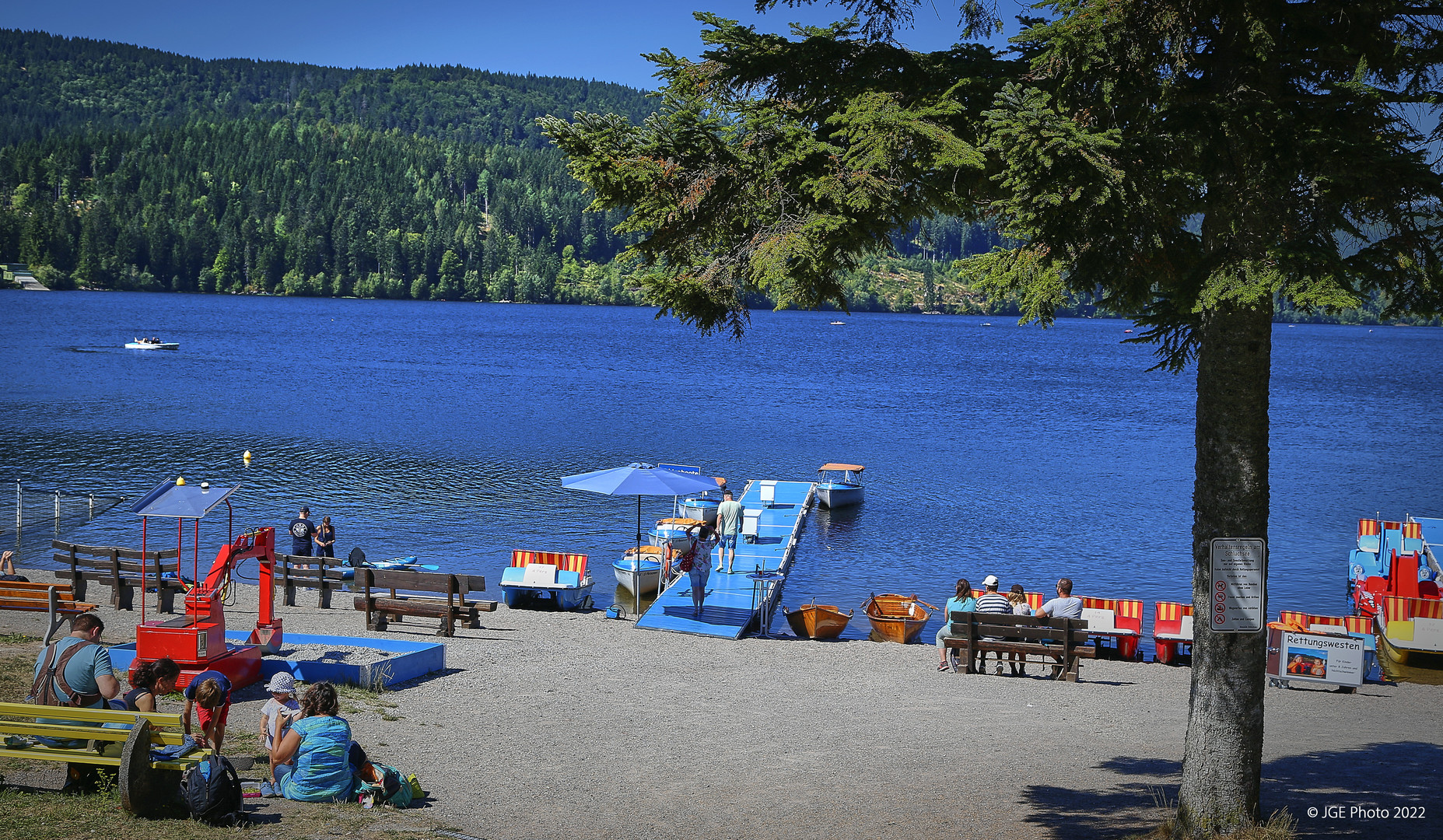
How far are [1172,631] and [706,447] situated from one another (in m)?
34.8

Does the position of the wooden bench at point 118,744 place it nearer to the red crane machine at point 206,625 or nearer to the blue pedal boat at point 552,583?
the red crane machine at point 206,625

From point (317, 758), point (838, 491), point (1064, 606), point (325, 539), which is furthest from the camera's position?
point (838, 491)

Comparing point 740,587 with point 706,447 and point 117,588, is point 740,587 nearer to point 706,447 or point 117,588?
point 117,588

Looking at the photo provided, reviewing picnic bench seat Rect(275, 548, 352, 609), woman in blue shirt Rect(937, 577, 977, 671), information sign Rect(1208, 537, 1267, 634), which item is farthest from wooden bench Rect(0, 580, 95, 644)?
information sign Rect(1208, 537, 1267, 634)

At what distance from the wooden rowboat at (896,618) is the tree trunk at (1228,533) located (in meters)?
11.8

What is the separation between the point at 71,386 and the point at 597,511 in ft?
155

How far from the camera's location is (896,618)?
19.8m

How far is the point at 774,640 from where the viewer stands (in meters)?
17.9

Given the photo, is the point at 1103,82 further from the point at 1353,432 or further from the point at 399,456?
the point at 1353,432

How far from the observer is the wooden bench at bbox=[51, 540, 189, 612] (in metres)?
17.2

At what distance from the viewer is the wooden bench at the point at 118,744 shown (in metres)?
7.60

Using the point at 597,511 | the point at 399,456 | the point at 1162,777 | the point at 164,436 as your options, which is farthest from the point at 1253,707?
the point at 164,436

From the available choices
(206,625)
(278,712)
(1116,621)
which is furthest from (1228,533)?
(1116,621)

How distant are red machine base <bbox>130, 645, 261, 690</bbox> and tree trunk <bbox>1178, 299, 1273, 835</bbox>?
9.30m
